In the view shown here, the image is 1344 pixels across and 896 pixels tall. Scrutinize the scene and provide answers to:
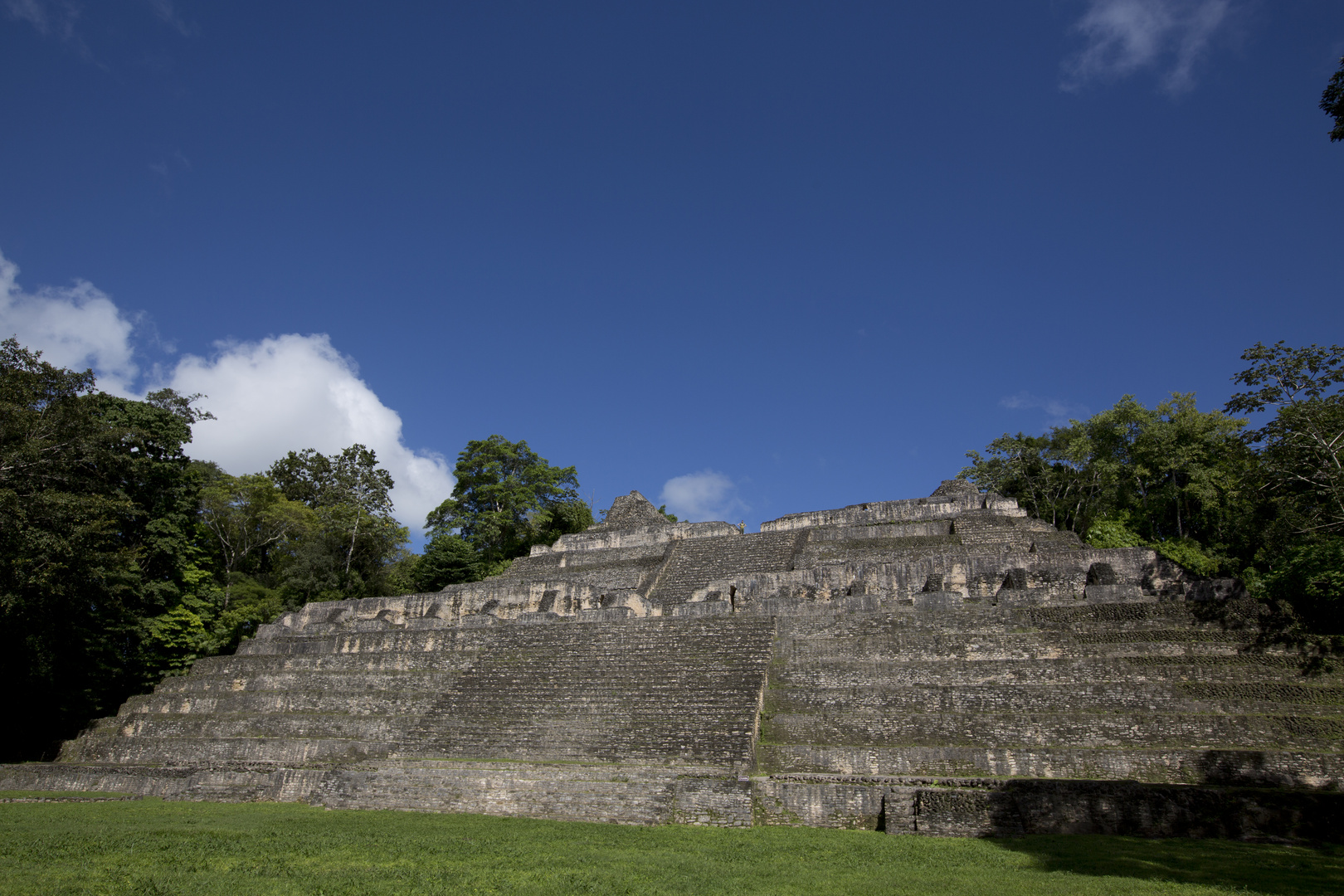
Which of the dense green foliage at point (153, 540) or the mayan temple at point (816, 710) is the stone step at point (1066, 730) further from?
the dense green foliage at point (153, 540)

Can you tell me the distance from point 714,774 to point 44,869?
8.80 m

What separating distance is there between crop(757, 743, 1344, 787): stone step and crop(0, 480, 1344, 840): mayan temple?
35mm

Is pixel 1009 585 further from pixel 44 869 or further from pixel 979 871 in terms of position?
pixel 44 869

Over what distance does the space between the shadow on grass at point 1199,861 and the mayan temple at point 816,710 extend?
56cm

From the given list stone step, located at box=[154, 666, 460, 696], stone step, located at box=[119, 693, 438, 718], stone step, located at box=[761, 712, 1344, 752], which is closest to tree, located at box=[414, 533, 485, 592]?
stone step, located at box=[154, 666, 460, 696]

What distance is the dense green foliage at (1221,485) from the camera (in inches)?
616

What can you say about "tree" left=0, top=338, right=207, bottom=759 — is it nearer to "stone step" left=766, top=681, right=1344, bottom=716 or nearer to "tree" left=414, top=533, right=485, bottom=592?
"tree" left=414, top=533, right=485, bottom=592

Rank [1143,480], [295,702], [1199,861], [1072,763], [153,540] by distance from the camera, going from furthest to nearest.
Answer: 1. [1143,480]
2. [153,540]
3. [295,702]
4. [1072,763]
5. [1199,861]

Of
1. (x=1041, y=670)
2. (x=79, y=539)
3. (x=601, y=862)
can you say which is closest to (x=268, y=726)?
(x=79, y=539)

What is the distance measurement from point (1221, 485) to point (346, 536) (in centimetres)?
3580

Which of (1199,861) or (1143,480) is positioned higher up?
(1143,480)

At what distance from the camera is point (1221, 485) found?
26250mm

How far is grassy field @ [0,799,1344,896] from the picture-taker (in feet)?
24.9

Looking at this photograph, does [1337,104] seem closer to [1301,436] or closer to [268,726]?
[1301,436]
